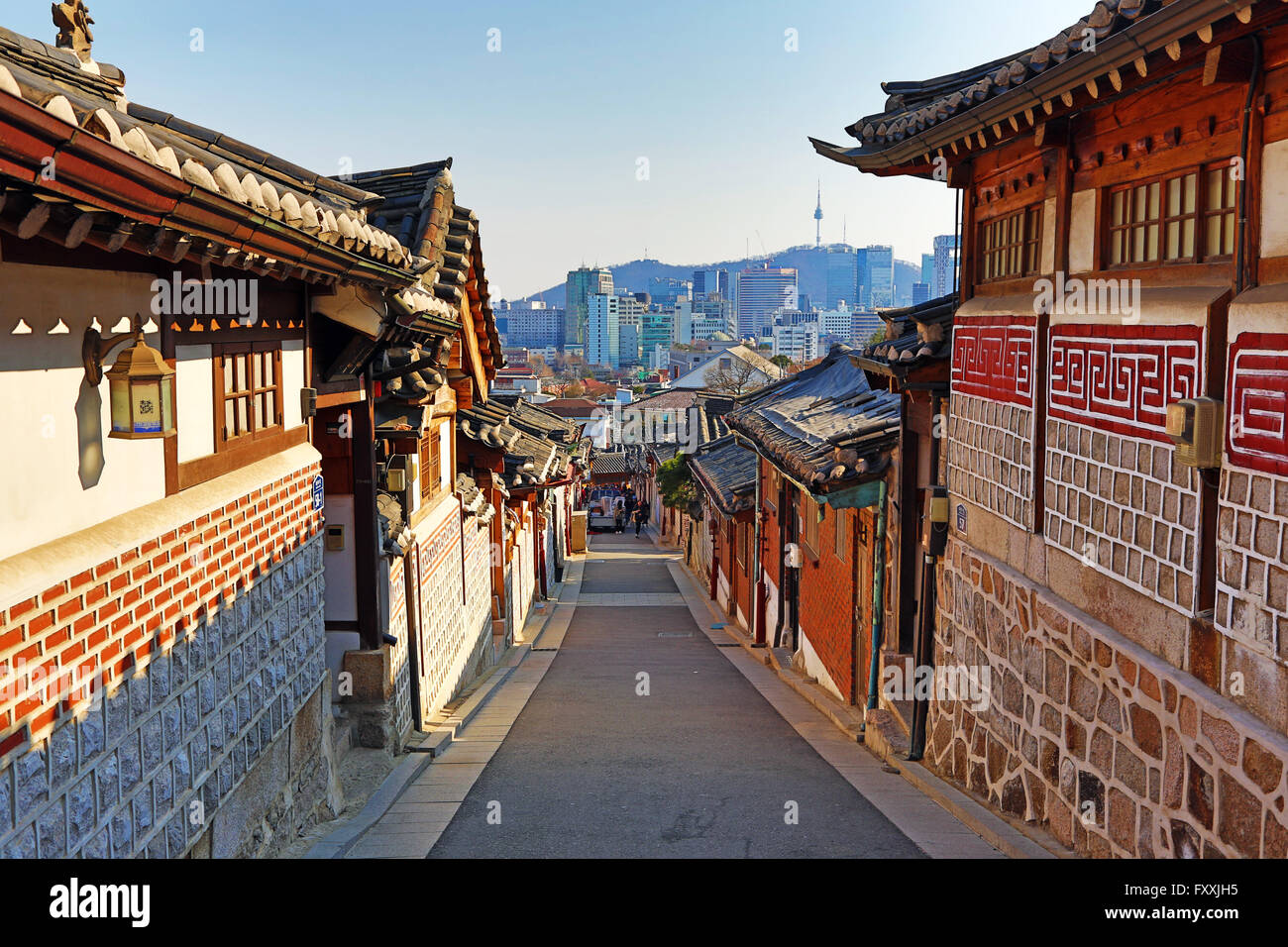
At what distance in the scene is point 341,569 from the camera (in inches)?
476

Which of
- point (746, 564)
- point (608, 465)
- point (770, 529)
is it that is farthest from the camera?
point (608, 465)

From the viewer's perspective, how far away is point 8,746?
451 cm

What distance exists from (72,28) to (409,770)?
23.8 ft

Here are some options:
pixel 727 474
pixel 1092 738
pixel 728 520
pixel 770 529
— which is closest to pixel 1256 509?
pixel 1092 738

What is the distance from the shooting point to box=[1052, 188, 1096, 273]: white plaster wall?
8109mm

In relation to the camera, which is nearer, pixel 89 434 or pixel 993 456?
pixel 89 434

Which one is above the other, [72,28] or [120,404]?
[72,28]

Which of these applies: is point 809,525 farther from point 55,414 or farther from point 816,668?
point 55,414

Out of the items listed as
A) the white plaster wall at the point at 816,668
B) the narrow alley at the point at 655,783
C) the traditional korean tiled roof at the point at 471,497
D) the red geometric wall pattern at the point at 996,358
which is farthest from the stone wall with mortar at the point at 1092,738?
the traditional korean tiled roof at the point at 471,497

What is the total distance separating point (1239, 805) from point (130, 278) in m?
6.10

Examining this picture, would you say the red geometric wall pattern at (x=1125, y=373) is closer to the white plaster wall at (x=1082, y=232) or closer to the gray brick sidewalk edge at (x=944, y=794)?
the white plaster wall at (x=1082, y=232)

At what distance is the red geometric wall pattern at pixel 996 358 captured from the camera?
30.5ft

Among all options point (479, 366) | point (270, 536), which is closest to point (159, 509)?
point (270, 536)

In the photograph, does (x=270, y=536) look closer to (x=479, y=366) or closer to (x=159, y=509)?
(x=159, y=509)
